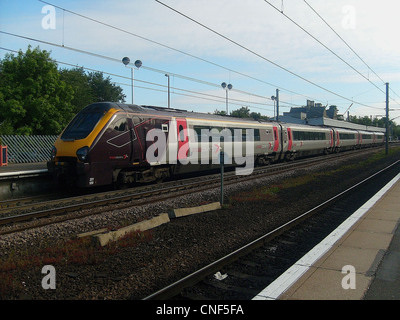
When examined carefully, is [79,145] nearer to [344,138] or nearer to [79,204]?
[79,204]

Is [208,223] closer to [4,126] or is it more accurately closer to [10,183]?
[10,183]

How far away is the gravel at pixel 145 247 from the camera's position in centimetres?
457

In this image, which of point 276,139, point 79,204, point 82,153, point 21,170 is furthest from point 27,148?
point 276,139

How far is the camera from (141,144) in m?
12.6

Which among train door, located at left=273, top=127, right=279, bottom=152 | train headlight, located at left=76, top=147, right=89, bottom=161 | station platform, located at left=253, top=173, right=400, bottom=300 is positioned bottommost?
station platform, located at left=253, top=173, right=400, bottom=300

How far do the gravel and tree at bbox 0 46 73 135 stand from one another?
22.6 metres

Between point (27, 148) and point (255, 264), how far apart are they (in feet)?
67.4

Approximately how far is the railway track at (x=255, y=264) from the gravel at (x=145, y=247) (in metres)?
0.33

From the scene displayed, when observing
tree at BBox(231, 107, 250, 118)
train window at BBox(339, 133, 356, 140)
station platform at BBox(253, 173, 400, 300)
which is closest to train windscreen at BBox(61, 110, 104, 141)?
station platform at BBox(253, 173, 400, 300)

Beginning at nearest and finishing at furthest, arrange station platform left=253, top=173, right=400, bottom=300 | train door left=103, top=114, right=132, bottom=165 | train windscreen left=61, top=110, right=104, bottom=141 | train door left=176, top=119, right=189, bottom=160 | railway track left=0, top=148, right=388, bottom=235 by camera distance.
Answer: station platform left=253, top=173, right=400, bottom=300 < railway track left=0, top=148, right=388, bottom=235 < train windscreen left=61, top=110, right=104, bottom=141 < train door left=103, top=114, right=132, bottom=165 < train door left=176, top=119, right=189, bottom=160

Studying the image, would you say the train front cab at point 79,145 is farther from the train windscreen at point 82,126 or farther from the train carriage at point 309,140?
the train carriage at point 309,140

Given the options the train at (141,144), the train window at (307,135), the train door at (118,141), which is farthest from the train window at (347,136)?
the train door at (118,141)

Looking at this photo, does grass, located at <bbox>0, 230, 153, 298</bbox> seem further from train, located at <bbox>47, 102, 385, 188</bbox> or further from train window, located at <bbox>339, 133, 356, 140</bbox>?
train window, located at <bbox>339, 133, 356, 140</bbox>

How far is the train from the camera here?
36.7 feet
